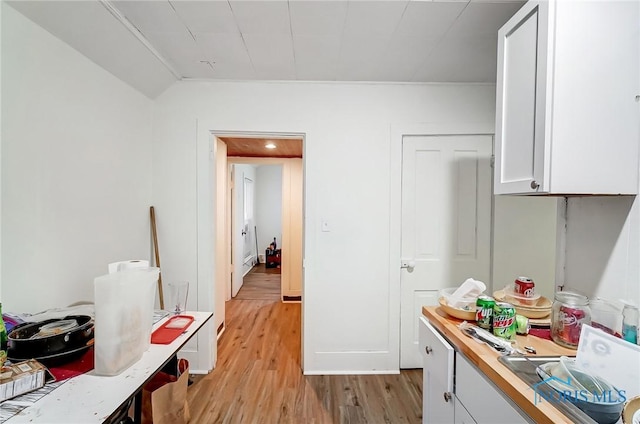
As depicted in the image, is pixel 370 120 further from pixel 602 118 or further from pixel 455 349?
pixel 455 349

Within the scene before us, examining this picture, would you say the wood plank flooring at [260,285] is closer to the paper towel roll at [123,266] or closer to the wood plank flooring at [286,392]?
the wood plank flooring at [286,392]

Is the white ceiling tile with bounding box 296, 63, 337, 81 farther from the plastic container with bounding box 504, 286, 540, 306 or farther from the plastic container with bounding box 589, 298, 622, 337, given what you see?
the plastic container with bounding box 589, 298, 622, 337

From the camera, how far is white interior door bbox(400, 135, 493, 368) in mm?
2262

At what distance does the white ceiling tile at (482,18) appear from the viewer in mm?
1360

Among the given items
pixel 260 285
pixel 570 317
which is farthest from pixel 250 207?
pixel 570 317

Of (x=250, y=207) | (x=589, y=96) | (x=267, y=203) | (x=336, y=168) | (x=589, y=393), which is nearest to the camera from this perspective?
(x=589, y=393)

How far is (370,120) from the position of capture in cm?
222

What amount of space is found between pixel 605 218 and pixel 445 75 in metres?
1.46

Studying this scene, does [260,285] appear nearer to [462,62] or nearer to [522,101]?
[462,62]

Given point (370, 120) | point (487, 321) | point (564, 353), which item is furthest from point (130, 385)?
point (370, 120)

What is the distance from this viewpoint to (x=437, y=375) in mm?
1241

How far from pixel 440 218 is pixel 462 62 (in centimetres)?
112

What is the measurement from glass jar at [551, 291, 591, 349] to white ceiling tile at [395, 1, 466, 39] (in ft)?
4.50

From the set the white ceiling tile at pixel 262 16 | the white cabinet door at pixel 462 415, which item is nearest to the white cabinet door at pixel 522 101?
the white cabinet door at pixel 462 415
